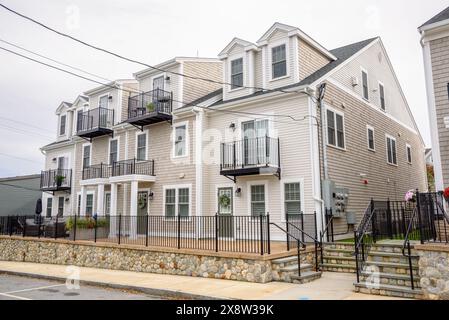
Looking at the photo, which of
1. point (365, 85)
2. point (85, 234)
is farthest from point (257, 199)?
point (365, 85)

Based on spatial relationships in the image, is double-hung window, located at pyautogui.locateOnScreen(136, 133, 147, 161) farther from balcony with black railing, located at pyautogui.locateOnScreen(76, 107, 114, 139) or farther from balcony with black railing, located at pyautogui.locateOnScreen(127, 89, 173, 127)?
balcony with black railing, located at pyautogui.locateOnScreen(76, 107, 114, 139)

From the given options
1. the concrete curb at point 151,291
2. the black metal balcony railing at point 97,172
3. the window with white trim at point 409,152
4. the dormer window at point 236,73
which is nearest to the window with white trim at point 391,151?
the window with white trim at point 409,152

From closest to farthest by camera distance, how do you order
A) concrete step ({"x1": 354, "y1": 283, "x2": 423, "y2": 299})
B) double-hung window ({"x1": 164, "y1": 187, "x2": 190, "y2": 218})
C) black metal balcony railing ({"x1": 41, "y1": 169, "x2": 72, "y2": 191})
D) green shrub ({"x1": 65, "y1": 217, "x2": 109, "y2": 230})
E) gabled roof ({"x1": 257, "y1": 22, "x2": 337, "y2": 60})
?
concrete step ({"x1": 354, "y1": 283, "x2": 423, "y2": 299})
gabled roof ({"x1": 257, "y1": 22, "x2": 337, "y2": 60})
green shrub ({"x1": 65, "y1": 217, "x2": 109, "y2": 230})
double-hung window ({"x1": 164, "y1": 187, "x2": 190, "y2": 218})
black metal balcony railing ({"x1": 41, "y1": 169, "x2": 72, "y2": 191})

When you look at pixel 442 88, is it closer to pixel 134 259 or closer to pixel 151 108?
pixel 134 259

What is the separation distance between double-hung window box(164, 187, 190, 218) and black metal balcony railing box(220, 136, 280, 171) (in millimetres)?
2675

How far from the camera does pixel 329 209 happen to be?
13.4 m

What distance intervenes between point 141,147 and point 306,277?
12.7 metres

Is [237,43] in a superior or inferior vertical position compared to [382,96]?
superior

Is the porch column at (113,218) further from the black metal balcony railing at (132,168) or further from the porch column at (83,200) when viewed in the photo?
the porch column at (83,200)

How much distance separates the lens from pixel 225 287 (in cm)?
913

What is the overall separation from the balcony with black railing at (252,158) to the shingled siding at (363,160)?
2.17 meters

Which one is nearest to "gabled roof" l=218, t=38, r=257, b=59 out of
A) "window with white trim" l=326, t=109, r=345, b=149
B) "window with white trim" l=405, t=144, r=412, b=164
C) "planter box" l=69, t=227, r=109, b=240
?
"window with white trim" l=326, t=109, r=345, b=149

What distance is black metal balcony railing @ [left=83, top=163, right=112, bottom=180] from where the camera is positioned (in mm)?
21097
